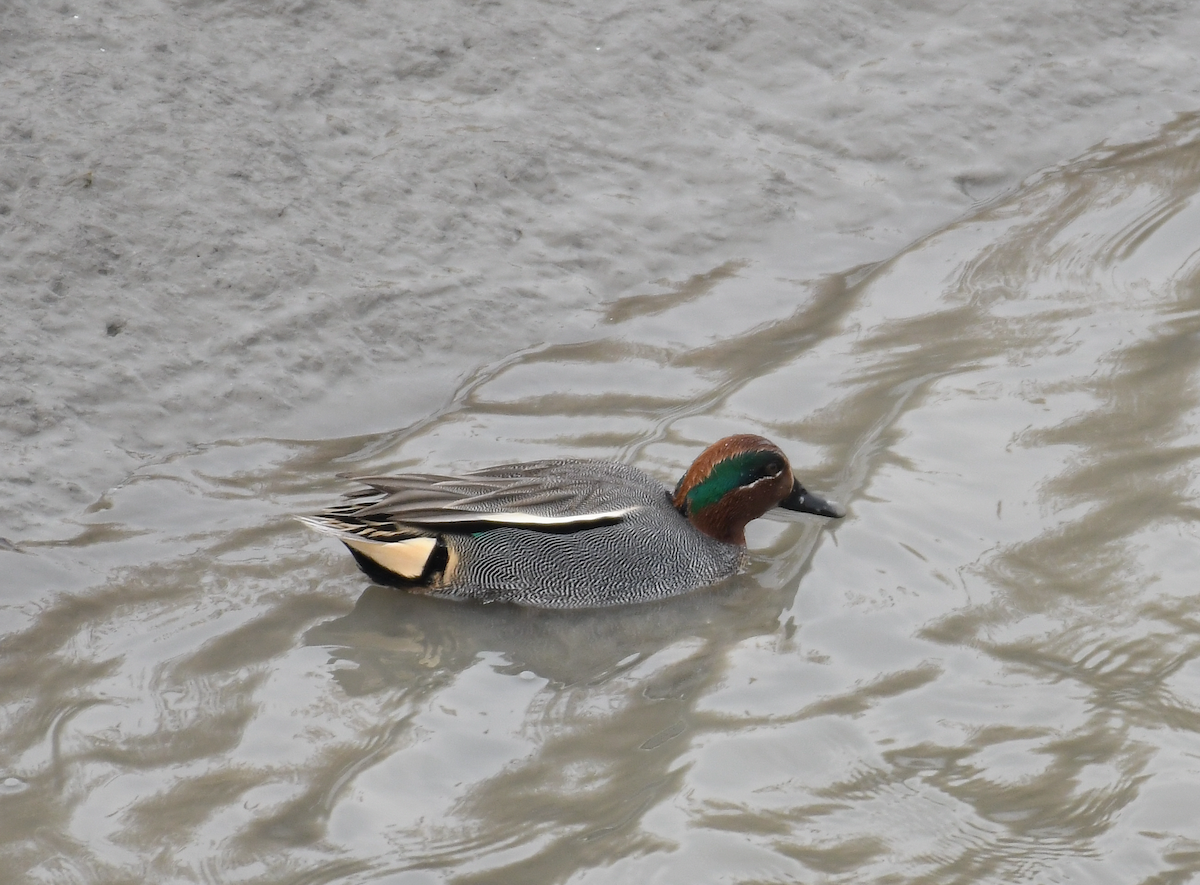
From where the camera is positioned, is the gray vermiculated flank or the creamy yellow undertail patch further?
the gray vermiculated flank

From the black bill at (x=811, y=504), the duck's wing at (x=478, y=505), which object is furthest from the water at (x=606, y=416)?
the duck's wing at (x=478, y=505)

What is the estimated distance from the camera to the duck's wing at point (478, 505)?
494 cm

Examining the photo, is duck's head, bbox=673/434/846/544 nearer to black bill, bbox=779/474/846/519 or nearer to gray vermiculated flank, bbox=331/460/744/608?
black bill, bbox=779/474/846/519

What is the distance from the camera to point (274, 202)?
6484 mm

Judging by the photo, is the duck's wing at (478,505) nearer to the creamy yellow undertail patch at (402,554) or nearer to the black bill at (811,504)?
the creamy yellow undertail patch at (402,554)

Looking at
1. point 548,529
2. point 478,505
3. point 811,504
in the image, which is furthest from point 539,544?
point 811,504

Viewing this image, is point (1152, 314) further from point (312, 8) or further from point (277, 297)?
point (312, 8)

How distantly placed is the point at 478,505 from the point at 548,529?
0.26 metres

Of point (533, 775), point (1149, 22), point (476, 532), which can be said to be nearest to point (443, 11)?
point (476, 532)

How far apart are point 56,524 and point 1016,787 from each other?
344 cm

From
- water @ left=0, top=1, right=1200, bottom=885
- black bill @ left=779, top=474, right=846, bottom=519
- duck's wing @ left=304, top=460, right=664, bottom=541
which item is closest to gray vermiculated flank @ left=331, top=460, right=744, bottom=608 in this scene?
duck's wing @ left=304, top=460, right=664, bottom=541

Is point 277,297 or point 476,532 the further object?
point 277,297

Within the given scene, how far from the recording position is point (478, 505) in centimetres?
498

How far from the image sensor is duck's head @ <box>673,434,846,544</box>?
5.14m
